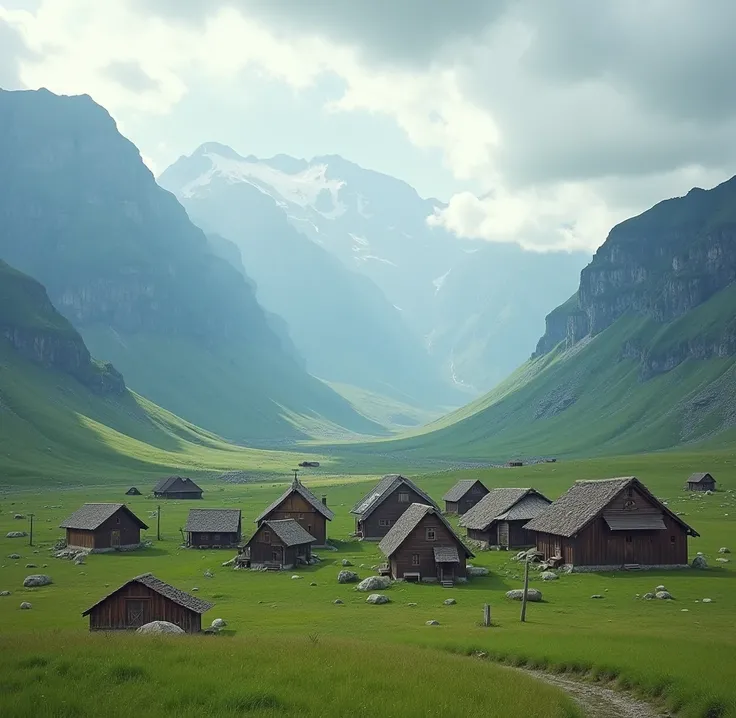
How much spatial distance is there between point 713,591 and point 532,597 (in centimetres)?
1261

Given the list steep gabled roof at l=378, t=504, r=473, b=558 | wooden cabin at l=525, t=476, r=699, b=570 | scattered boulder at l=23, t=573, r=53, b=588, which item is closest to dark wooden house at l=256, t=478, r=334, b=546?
steep gabled roof at l=378, t=504, r=473, b=558

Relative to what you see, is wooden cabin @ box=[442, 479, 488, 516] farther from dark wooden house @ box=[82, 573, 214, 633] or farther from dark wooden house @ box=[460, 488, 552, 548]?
dark wooden house @ box=[82, 573, 214, 633]

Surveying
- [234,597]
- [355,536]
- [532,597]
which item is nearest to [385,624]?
[532,597]

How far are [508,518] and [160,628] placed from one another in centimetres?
4844

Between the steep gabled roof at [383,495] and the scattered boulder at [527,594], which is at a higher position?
the steep gabled roof at [383,495]

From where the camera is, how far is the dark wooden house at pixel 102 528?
307 feet

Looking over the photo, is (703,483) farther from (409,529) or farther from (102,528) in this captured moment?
(102,528)

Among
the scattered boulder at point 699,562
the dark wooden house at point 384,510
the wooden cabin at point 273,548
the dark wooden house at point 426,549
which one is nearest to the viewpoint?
the scattered boulder at point 699,562

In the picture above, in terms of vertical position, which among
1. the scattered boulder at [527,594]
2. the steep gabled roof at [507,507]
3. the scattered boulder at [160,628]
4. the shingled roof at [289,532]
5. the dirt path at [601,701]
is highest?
the steep gabled roof at [507,507]

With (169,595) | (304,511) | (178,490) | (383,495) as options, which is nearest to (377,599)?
(169,595)

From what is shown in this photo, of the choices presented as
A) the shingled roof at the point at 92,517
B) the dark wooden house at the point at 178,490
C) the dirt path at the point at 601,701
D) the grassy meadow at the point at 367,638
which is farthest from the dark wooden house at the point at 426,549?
the dark wooden house at the point at 178,490

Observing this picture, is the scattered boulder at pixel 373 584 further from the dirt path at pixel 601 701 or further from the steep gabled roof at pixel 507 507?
the dirt path at pixel 601 701

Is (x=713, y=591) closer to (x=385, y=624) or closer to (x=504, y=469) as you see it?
(x=385, y=624)

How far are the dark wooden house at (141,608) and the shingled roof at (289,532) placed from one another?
32605 mm
